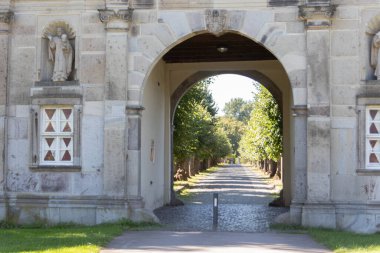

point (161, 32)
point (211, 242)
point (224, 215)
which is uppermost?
point (161, 32)

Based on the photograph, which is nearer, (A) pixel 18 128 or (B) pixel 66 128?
(B) pixel 66 128

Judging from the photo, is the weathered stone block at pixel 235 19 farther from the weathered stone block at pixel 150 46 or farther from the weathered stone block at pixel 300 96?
the weathered stone block at pixel 300 96

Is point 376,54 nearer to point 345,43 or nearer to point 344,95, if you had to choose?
point 345,43

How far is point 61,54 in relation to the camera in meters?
14.6

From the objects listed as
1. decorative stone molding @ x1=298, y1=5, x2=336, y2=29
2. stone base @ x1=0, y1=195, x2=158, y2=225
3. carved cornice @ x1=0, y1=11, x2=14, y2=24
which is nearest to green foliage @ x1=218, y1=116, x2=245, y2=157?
carved cornice @ x1=0, y1=11, x2=14, y2=24

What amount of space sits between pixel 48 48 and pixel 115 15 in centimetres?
201

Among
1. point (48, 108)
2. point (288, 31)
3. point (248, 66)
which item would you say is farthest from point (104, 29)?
point (248, 66)

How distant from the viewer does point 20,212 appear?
14477 mm

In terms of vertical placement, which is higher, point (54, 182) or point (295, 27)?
point (295, 27)

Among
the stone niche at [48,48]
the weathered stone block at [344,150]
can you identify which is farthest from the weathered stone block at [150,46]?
the weathered stone block at [344,150]

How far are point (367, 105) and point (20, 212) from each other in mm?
8558

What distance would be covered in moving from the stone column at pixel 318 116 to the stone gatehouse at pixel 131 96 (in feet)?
0.07

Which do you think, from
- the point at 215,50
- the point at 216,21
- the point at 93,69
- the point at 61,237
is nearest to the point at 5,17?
the point at 93,69

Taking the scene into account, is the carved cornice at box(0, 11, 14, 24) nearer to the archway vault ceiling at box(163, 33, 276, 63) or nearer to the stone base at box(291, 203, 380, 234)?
the archway vault ceiling at box(163, 33, 276, 63)
